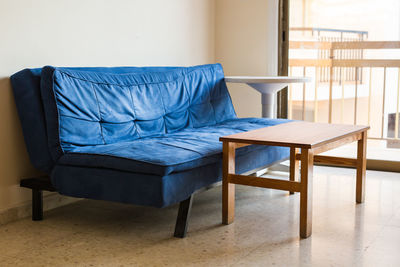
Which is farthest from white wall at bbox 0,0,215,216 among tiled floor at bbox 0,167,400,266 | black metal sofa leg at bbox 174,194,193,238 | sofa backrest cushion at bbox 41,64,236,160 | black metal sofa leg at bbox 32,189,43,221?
black metal sofa leg at bbox 174,194,193,238

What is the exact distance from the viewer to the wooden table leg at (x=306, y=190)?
2.48m

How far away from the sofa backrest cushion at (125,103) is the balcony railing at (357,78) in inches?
40.7

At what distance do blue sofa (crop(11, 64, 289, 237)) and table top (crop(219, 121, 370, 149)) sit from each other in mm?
167

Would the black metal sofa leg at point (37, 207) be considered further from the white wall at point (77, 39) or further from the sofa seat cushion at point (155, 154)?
the sofa seat cushion at point (155, 154)

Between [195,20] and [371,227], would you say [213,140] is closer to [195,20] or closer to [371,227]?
[371,227]

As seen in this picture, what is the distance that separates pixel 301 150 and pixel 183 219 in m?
0.65

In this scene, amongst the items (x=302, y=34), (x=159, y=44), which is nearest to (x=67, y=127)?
(x=159, y=44)

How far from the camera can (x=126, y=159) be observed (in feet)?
8.02

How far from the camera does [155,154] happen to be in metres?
2.51

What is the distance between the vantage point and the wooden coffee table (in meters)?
2.50

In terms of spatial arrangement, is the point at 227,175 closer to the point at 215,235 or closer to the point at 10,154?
the point at 215,235

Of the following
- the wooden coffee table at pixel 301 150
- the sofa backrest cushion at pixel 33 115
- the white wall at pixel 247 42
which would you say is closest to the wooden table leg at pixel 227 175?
the wooden coffee table at pixel 301 150

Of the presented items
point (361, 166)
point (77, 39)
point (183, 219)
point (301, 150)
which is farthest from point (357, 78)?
point (183, 219)

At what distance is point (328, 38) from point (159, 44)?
1.47 m
